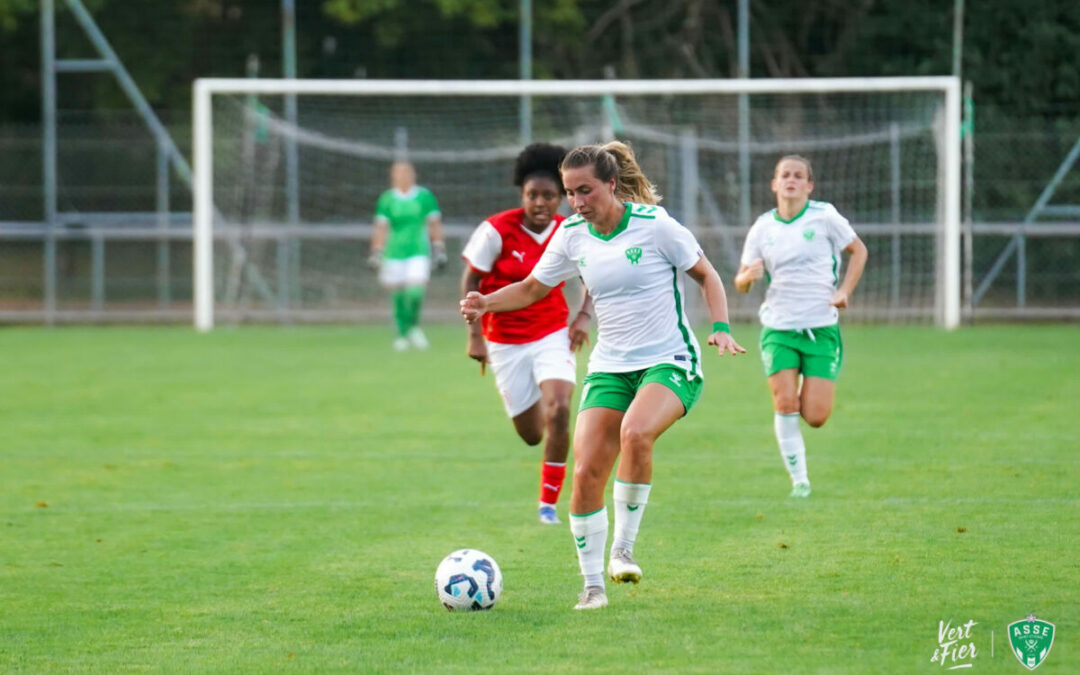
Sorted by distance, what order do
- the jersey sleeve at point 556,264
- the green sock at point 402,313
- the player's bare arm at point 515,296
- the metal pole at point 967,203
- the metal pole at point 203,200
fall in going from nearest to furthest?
the jersey sleeve at point 556,264 < the player's bare arm at point 515,296 < the green sock at point 402,313 < the metal pole at point 203,200 < the metal pole at point 967,203

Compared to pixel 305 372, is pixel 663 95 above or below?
above

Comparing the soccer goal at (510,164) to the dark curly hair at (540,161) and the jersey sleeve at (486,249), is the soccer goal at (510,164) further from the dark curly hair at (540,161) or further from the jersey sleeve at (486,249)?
the dark curly hair at (540,161)

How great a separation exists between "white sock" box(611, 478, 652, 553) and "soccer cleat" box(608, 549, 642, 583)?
29 millimetres

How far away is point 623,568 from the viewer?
642 centimetres

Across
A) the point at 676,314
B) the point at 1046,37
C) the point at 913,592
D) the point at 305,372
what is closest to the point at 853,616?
the point at 913,592

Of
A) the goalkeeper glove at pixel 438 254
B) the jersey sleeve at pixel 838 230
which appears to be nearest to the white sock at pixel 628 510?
the jersey sleeve at pixel 838 230

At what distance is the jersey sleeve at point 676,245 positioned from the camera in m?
6.61

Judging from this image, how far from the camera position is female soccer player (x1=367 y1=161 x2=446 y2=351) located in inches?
793

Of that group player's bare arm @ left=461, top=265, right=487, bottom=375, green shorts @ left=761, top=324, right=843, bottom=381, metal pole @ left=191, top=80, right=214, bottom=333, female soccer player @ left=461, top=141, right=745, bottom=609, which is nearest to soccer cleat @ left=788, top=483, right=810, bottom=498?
green shorts @ left=761, top=324, right=843, bottom=381

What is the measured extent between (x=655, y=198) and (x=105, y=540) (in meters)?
3.20

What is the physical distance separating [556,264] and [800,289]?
10.3ft

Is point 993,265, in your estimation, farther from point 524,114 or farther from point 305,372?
point 305,372

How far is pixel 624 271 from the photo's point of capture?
6613 mm

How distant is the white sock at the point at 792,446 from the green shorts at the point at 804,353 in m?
0.38
